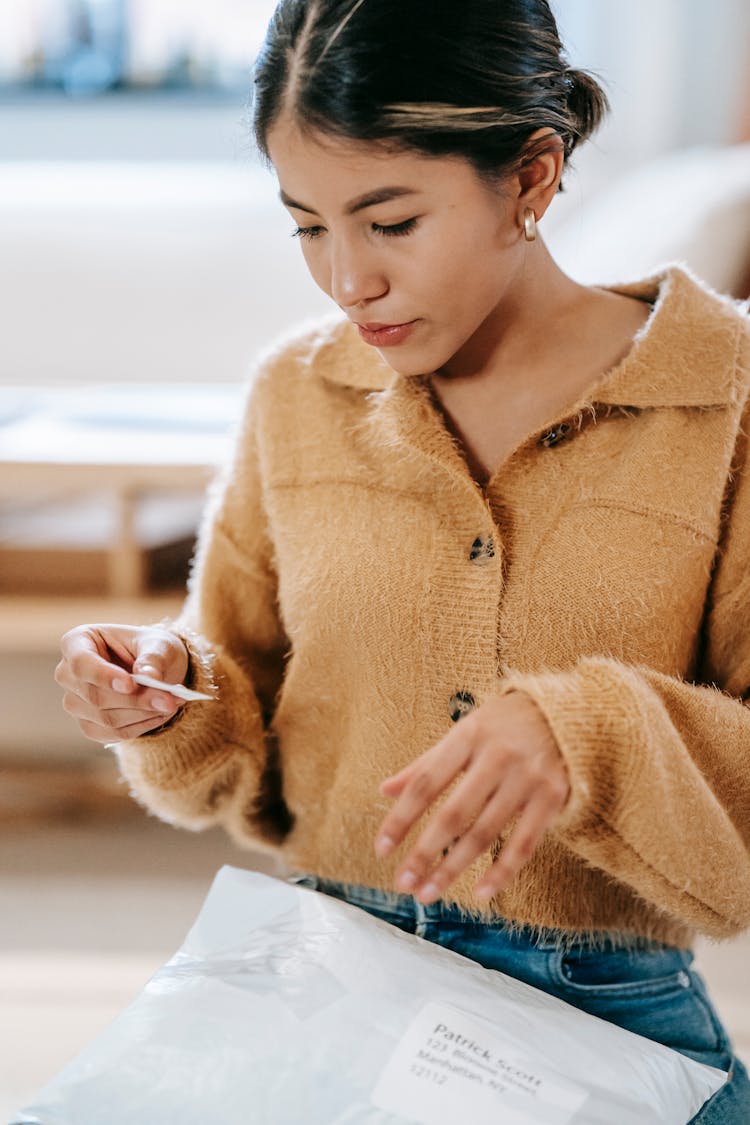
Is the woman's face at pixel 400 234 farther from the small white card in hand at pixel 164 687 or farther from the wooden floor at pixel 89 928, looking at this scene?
the wooden floor at pixel 89 928

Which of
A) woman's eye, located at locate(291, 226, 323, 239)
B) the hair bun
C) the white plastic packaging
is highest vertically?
the hair bun

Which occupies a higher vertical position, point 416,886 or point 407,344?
point 407,344

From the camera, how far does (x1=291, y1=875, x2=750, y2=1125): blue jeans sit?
0.78 meters

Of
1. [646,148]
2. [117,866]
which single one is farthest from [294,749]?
[646,148]

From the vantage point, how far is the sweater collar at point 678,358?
0.78 meters

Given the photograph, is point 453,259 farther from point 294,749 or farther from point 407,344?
point 294,749

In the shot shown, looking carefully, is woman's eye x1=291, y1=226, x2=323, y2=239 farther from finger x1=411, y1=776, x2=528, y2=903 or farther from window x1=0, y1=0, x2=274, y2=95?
window x1=0, y1=0, x2=274, y2=95

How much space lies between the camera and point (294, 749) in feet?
2.91

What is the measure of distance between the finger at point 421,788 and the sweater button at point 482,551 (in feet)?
0.65

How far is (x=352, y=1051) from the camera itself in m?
0.65

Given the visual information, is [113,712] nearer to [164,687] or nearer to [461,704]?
[164,687]

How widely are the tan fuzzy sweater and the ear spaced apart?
110mm

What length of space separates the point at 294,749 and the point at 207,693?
0.09m

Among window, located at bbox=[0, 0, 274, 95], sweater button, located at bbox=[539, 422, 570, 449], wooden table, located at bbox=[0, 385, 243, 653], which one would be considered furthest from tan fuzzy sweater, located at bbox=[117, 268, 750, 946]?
window, located at bbox=[0, 0, 274, 95]
